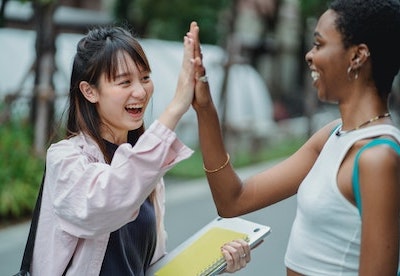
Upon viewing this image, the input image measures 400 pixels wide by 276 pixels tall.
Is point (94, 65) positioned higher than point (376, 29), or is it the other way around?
point (376, 29)

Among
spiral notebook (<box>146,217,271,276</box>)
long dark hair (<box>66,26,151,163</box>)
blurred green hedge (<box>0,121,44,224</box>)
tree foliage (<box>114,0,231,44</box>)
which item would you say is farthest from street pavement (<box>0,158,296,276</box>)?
tree foliage (<box>114,0,231,44</box>)

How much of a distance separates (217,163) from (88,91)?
446 mm

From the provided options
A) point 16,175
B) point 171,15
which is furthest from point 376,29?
point 171,15

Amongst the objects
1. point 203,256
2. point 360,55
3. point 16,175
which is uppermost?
point 360,55

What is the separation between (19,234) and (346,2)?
18.0 ft

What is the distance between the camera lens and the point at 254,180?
1954mm

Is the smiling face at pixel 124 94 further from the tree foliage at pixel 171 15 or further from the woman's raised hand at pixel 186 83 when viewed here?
the tree foliage at pixel 171 15

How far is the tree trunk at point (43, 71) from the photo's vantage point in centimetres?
784

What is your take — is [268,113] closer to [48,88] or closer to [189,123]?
[189,123]

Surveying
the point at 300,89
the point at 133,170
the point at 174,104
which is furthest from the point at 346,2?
the point at 300,89

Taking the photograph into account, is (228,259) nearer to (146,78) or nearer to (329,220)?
(329,220)

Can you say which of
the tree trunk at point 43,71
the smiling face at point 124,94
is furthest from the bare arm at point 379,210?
the tree trunk at point 43,71

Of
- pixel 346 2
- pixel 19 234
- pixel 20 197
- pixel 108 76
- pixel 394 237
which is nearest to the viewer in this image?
pixel 394 237

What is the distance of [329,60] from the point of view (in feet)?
5.24
